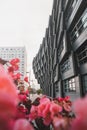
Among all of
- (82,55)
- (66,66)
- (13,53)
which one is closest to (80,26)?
(82,55)

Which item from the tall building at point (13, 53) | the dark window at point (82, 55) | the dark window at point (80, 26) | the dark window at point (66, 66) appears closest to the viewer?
the dark window at point (80, 26)

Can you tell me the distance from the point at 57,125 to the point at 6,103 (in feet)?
0.95

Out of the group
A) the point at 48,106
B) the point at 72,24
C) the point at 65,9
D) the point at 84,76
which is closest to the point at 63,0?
the point at 65,9

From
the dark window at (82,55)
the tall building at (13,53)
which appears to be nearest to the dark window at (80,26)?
the dark window at (82,55)

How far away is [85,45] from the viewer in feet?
51.1

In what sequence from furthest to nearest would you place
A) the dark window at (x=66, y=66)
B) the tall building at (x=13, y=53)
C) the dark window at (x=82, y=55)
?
the tall building at (x=13, y=53) → the dark window at (x=66, y=66) → the dark window at (x=82, y=55)

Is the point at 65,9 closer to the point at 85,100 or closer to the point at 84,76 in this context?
the point at 84,76

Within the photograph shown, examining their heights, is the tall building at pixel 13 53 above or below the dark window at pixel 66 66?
above

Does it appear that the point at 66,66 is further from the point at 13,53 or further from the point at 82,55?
the point at 13,53

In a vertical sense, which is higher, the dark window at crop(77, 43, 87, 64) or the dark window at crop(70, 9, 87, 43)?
the dark window at crop(70, 9, 87, 43)

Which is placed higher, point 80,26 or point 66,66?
point 80,26

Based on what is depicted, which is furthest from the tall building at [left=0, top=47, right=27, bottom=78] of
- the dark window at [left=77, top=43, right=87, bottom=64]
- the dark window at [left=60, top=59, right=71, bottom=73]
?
the dark window at [left=77, top=43, right=87, bottom=64]

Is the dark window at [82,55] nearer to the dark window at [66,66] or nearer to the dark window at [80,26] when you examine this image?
the dark window at [80,26]

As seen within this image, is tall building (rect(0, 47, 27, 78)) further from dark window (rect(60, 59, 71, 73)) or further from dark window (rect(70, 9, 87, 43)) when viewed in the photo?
dark window (rect(70, 9, 87, 43))
